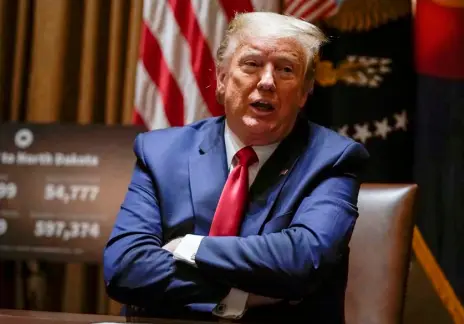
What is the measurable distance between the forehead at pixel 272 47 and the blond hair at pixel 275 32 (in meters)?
0.01

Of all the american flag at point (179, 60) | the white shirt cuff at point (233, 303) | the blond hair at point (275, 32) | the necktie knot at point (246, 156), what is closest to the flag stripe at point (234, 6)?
the american flag at point (179, 60)

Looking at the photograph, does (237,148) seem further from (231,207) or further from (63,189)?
(63,189)

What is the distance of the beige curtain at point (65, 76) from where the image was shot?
8.43 ft

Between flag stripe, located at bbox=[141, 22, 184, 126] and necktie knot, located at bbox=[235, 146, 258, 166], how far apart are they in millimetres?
831

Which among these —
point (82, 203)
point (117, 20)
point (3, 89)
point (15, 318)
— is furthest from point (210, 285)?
point (3, 89)

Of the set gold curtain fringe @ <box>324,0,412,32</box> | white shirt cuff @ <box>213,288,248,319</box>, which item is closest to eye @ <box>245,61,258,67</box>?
white shirt cuff @ <box>213,288,248,319</box>

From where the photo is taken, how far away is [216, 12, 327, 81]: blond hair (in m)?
1.45

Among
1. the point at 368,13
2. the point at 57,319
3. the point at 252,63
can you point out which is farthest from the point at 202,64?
the point at 57,319

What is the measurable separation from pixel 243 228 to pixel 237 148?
221 mm

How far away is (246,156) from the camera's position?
4.78 feet

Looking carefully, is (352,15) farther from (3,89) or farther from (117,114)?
(3,89)

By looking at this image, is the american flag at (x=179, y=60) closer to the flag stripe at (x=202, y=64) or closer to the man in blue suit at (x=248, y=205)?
the flag stripe at (x=202, y=64)

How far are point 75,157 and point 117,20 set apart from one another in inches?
27.3

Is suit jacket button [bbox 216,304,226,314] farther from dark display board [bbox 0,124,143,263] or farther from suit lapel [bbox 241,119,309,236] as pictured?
dark display board [bbox 0,124,143,263]
